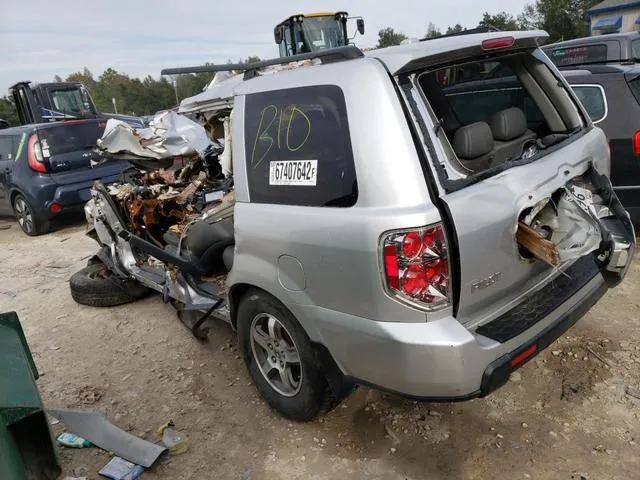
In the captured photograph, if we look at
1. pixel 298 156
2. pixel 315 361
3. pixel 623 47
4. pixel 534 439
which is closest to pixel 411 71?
pixel 298 156

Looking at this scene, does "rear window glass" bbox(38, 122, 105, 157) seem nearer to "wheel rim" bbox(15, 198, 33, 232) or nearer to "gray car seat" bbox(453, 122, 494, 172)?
"wheel rim" bbox(15, 198, 33, 232)

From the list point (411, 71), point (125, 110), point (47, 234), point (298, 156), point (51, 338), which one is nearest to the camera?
point (411, 71)

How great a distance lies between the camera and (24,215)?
8.51 m

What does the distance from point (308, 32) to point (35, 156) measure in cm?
891

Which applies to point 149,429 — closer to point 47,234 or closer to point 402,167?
point 402,167

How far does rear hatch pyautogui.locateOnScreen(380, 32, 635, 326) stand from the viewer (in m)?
2.18

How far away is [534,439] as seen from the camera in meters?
2.69

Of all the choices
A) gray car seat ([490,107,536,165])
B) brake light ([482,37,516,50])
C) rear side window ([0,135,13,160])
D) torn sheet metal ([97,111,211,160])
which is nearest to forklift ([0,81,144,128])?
rear side window ([0,135,13,160])

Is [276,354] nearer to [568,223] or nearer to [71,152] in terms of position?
[568,223]

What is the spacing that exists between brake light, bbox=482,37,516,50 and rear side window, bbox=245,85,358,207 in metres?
0.74

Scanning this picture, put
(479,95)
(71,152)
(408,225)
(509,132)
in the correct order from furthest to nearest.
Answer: (71,152) → (479,95) → (509,132) → (408,225)

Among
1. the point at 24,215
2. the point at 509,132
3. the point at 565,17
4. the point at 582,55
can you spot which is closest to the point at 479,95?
the point at 509,132

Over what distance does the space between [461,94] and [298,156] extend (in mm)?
1351

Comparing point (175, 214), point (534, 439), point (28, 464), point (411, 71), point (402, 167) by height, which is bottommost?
point (534, 439)
